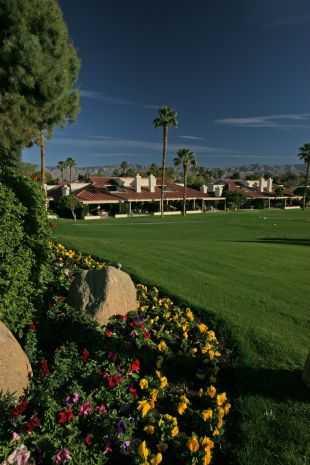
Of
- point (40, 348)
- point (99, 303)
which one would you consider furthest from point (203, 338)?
point (40, 348)

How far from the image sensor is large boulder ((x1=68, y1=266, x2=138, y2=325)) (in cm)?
593

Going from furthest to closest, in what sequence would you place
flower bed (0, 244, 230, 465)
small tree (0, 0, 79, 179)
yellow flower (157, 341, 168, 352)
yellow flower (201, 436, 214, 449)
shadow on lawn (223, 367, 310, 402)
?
small tree (0, 0, 79, 179) < yellow flower (157, 341, 168, 352) < shadow on lawn (223, 367, 310, 402) < yellow flower (201, 436, 214, 449) < flower bed (0, 244, 230, 465)

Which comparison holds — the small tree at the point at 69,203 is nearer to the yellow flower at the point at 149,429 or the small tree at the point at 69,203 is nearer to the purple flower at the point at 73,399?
the purple flower at the point at 73,399

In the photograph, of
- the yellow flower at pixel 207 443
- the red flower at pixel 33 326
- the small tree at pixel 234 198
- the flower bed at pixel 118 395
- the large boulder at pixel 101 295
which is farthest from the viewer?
the small tree at pixel 234 198

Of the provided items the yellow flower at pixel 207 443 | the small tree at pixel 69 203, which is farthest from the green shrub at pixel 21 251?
the small tree at pixel 69 203

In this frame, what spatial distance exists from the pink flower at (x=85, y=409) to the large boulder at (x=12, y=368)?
0.78 m

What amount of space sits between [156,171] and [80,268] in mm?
89819

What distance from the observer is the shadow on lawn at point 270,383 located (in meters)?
4.48

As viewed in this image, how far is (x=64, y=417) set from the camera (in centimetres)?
342

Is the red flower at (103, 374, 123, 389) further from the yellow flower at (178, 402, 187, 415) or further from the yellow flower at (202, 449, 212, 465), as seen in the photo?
the yellow flower at (202, 449, 212, 465)

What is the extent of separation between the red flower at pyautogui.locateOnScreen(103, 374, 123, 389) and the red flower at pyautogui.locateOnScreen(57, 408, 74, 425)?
66 centimetres

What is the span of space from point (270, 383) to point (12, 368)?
332 centimetres

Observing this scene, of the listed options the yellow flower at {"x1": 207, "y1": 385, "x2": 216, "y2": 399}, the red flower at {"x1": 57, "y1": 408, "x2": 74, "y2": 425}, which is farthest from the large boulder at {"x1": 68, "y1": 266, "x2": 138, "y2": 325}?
the red flower at {"x1": 57, "y1": 408, "x2": 74, "y2": 425}

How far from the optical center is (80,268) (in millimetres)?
8438
